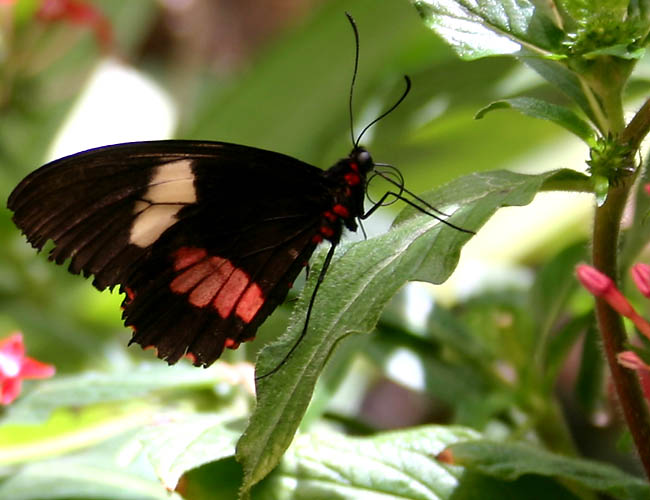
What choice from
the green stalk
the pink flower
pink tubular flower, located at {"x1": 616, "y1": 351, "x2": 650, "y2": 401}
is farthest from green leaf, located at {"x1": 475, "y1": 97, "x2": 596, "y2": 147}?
the pink flower

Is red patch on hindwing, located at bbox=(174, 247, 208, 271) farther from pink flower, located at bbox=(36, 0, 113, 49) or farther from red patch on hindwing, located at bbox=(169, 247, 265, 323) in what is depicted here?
pink flower, located at bbox=(36, 0, 113, 49)

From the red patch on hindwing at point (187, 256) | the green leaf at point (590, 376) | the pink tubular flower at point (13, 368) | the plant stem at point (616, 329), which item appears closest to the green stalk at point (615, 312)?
the plant stem at point (616, 329)

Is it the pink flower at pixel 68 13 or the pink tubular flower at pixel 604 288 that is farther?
the pink flower at pixel 68 13

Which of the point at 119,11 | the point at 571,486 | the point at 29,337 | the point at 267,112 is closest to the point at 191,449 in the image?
the point at 571,486

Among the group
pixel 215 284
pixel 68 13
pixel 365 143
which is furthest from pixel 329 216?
pixel 68 13

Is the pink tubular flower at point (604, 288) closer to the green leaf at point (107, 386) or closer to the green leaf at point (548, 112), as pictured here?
the green leaf at point (548, 112)

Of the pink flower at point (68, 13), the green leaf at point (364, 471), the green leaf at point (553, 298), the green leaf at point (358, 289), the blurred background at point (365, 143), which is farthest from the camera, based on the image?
the pink flower at point (68, 13)

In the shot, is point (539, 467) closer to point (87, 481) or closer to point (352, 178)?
point (352, 178)
